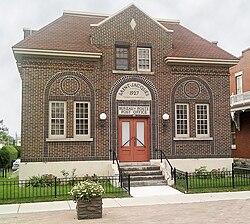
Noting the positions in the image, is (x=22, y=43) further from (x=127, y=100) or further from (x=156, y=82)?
(x=156, y=82)

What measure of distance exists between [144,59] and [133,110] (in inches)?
118

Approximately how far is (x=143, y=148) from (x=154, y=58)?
198 inches

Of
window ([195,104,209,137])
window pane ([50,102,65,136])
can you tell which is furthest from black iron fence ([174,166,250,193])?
window pane ([50,102,65,136])

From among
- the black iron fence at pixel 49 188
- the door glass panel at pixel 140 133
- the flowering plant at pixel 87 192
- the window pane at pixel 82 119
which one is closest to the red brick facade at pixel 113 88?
the window pane at pixel 82 119

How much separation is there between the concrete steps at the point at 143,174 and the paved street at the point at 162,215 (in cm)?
407

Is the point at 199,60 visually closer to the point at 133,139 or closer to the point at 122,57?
the point at 122,57

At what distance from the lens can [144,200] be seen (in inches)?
487

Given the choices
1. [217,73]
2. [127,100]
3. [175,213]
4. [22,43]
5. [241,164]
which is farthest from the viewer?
[241,164]

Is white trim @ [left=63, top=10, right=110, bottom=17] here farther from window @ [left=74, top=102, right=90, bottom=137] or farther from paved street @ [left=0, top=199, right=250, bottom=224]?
paved street @ [left=0, top=199, right=250, bottom=224]

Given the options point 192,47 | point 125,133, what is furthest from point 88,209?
point 192,47

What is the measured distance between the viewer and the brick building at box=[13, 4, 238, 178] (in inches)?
670

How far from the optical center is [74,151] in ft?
56.1

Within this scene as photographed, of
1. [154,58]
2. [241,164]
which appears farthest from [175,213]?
[241,164]

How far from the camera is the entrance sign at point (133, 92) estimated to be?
18094 millimetres
